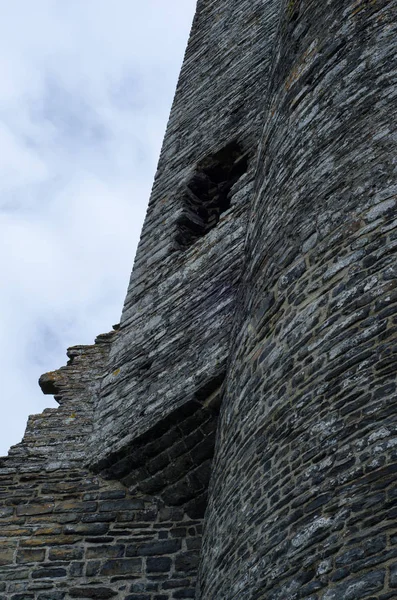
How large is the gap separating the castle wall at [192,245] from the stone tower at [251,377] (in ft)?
0.07

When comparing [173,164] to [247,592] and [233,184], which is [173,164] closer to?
[233,184]

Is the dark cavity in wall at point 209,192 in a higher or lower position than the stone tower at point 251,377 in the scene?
higher

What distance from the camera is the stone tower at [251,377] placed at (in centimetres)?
367

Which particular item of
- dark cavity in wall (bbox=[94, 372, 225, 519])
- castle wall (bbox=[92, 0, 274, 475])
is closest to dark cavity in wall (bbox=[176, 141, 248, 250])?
castle wall (bbox=[92, 0, 274, 475])

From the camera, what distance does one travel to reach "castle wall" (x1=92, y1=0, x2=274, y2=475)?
239 inches

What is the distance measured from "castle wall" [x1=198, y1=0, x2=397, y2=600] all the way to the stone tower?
11mm

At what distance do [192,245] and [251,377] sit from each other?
2521 millimetres

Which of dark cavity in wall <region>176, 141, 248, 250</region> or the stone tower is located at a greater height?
dark cavity in wall <region>176, 141, 248, 250</region>

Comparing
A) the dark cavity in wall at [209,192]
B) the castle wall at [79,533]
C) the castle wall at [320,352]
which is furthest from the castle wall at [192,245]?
the castle wall at [320,352]

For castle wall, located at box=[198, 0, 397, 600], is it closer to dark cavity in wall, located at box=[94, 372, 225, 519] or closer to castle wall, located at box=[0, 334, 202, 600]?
dark cavity in wall, located at box=[94, 372, 225, 519]

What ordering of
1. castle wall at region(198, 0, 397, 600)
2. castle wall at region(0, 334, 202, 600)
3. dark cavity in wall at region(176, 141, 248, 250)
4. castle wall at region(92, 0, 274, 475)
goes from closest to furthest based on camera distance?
castle wall at region(198, 0, 397, 600), castle wall at region(0, 334, 202, 600), castle wall at region(92, 0, 274, 475), dark cavity in wall at region(176, 141, 248, 250)

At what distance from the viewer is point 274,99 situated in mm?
6395

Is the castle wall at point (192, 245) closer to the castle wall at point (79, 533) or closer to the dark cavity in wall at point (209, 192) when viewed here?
the dark cavity in wall at point (209, 192)

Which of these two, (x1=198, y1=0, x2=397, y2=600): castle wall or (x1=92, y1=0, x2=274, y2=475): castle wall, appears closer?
(x1=198, y1=0, x2=397, y2=600): castle wall
